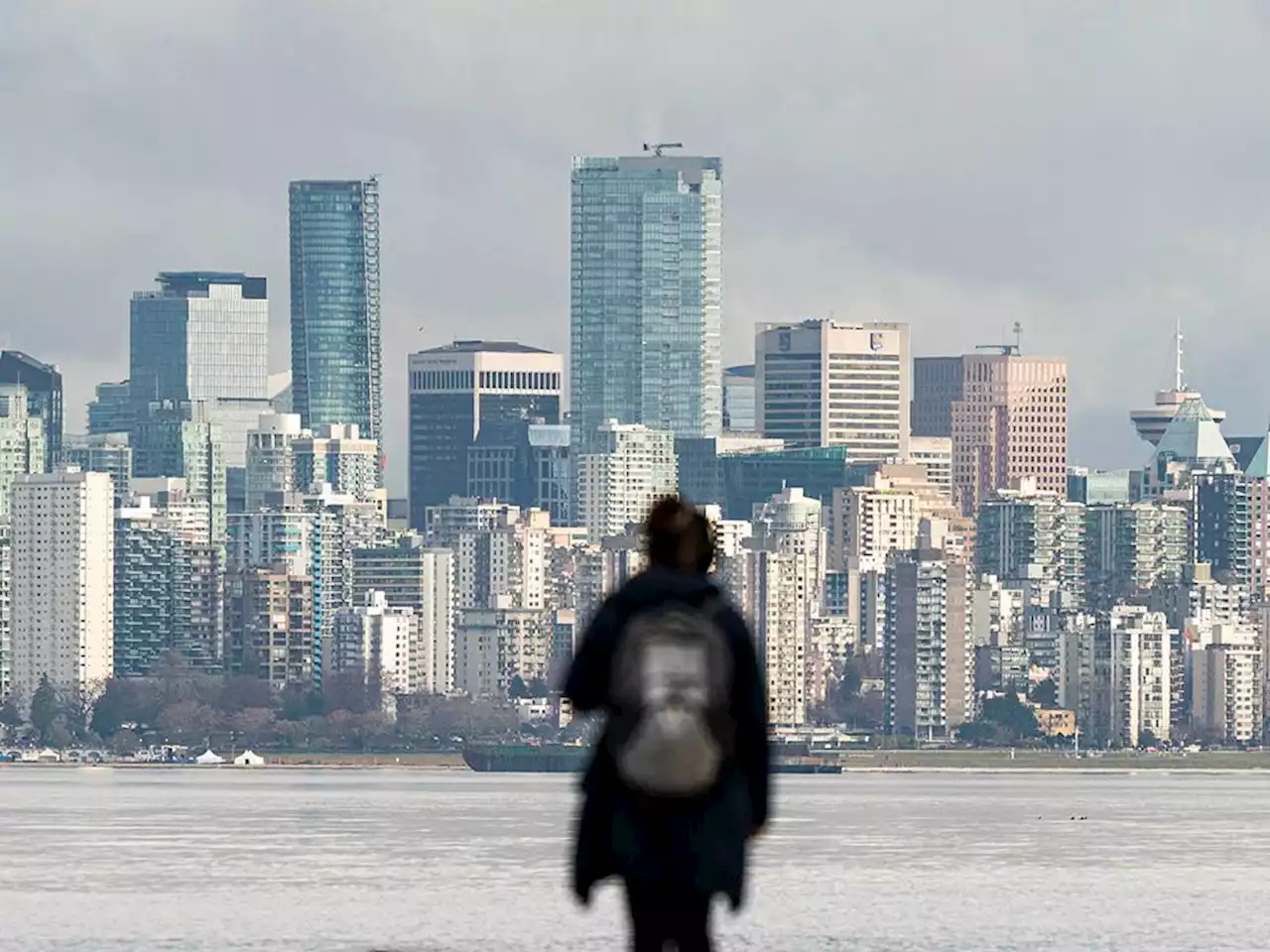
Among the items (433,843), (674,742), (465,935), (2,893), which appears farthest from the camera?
(433,843)

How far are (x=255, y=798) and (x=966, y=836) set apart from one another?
41503 millimetres

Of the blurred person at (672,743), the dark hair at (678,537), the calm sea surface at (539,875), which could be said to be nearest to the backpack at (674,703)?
the blurred person at (672,743)

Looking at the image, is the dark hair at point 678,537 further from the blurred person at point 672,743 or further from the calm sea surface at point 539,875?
the calm sea surface at point 539,875

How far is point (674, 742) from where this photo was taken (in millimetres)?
17594

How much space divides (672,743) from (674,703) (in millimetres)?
170

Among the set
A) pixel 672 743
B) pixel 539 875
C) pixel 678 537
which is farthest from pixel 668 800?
pixel 539 875

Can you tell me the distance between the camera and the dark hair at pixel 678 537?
17859 millimetres

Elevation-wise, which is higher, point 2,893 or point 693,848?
point 693,848

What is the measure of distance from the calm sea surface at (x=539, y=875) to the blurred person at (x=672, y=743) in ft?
84.7

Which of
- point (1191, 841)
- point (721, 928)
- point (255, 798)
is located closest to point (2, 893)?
point (721, 928)

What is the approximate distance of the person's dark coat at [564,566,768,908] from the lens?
1772 centimetres

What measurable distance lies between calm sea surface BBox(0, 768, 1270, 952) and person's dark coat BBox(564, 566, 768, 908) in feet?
84.7

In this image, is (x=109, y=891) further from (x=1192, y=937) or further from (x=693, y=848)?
(x=693, y=848)

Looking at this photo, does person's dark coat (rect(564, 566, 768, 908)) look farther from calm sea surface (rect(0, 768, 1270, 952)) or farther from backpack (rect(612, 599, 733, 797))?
calm sea surface (rect(0, 768, 1270, 952))
